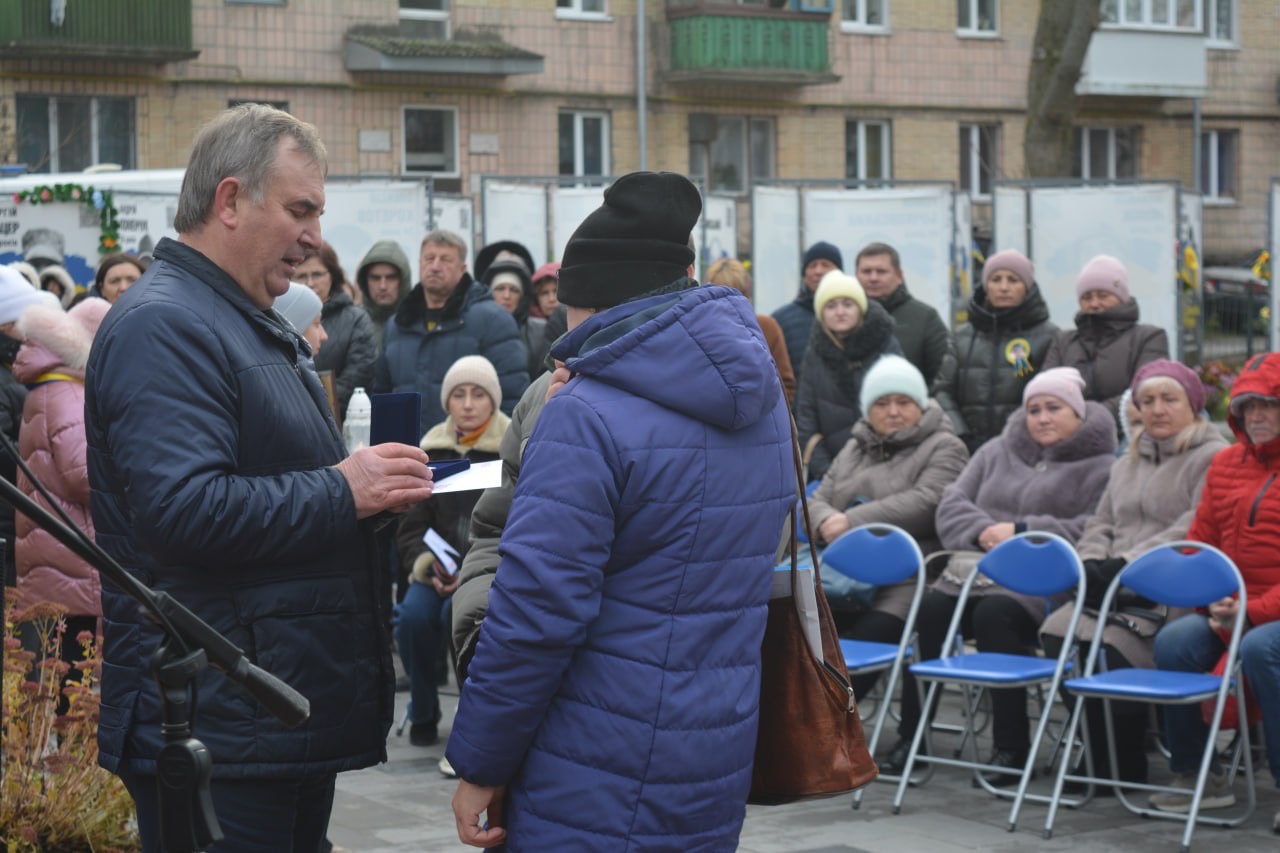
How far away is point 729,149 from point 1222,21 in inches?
516

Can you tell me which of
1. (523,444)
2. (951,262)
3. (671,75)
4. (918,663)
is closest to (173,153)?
(671,75)

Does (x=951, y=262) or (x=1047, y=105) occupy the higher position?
(x=1047, y=105)

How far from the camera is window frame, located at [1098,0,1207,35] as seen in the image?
36656mm

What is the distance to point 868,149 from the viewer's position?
34250 millimetres

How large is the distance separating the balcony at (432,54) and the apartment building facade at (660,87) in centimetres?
3

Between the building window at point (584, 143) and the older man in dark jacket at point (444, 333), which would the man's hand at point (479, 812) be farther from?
the building window at point (584, 143)

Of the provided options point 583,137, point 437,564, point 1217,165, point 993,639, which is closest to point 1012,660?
point 993,639

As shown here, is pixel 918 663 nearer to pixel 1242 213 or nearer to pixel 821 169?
pixel 821 169

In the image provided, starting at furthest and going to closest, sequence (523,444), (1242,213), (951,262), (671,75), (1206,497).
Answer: (1242,213) < (671,75) < (951,262) < (1206,497) < (523,444)

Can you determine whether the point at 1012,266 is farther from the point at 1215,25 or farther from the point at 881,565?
the point at 1215,25

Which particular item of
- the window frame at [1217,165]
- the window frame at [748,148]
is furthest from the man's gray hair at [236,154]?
the window frame at [1217,165]

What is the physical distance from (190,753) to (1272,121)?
3973cm

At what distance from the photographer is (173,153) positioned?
2742 cm

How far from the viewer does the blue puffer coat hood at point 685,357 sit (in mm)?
3287
